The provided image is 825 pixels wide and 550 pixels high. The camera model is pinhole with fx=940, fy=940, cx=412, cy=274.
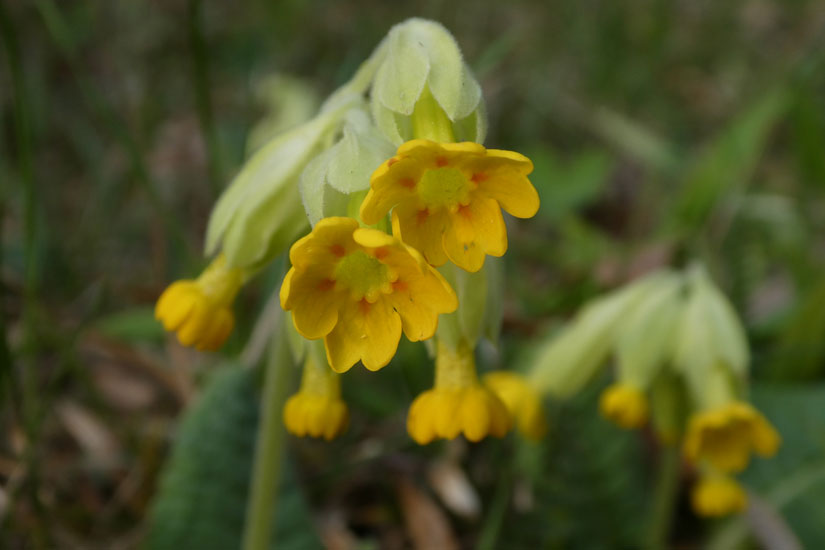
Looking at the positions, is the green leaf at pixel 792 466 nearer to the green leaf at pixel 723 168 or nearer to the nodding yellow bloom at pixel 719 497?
the nodding yellow bloom at pixel 719 497

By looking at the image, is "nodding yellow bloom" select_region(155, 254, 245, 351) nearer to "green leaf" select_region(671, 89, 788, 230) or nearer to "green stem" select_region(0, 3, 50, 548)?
"green stem" select_region(0, 3, 50, 548)

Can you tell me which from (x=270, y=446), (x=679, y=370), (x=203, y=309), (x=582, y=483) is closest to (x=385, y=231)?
(x=203, y=309)

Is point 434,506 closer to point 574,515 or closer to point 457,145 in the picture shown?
point 574,515

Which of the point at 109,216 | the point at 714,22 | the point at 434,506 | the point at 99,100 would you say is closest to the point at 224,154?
the point at 109,216

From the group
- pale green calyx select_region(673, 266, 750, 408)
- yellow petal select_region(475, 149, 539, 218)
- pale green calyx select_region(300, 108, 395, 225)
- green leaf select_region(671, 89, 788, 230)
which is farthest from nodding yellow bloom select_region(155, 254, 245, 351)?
green leaf select_region(671, 89, 788, 230)

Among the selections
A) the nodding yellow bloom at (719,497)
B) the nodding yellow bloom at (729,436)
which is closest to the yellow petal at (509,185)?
the nodding yellow bloom at (729,436)

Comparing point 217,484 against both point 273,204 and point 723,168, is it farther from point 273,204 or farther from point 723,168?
point 723,168
